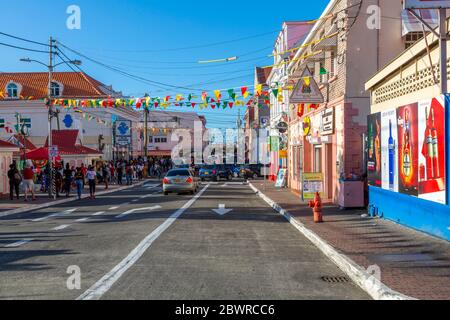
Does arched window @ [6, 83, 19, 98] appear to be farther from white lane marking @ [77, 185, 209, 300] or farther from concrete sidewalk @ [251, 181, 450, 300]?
concrete sidewalk @ [251, 181, 450, 300]

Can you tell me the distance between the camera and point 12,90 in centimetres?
5594

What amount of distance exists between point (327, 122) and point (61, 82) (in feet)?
134

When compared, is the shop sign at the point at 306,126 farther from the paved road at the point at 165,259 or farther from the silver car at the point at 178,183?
the paved road at the point at 165,259

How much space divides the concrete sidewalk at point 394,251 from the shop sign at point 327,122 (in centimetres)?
575

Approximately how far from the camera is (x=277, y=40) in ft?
163

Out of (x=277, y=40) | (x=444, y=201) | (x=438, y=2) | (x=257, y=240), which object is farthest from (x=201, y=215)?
(x=277, y=40)

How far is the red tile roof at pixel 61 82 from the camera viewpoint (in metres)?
55.1

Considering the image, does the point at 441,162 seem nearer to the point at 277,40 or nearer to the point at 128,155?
the point at 277,40

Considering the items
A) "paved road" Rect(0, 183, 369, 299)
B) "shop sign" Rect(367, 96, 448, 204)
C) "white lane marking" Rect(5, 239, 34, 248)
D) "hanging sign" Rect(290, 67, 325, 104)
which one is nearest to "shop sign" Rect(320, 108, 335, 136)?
"hanging sign" Rect(290, 67, 325, 104)

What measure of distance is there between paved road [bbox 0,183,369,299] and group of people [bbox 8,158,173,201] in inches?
356

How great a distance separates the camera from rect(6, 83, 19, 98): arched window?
55.6 meters

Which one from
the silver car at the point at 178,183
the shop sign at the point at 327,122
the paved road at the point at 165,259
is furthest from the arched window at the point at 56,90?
the paved road at the point at 165,259

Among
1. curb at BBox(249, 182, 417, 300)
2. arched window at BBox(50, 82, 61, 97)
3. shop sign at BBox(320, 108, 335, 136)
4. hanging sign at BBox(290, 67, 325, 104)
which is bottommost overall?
curb at BBox(249, 182, 417, 300)
